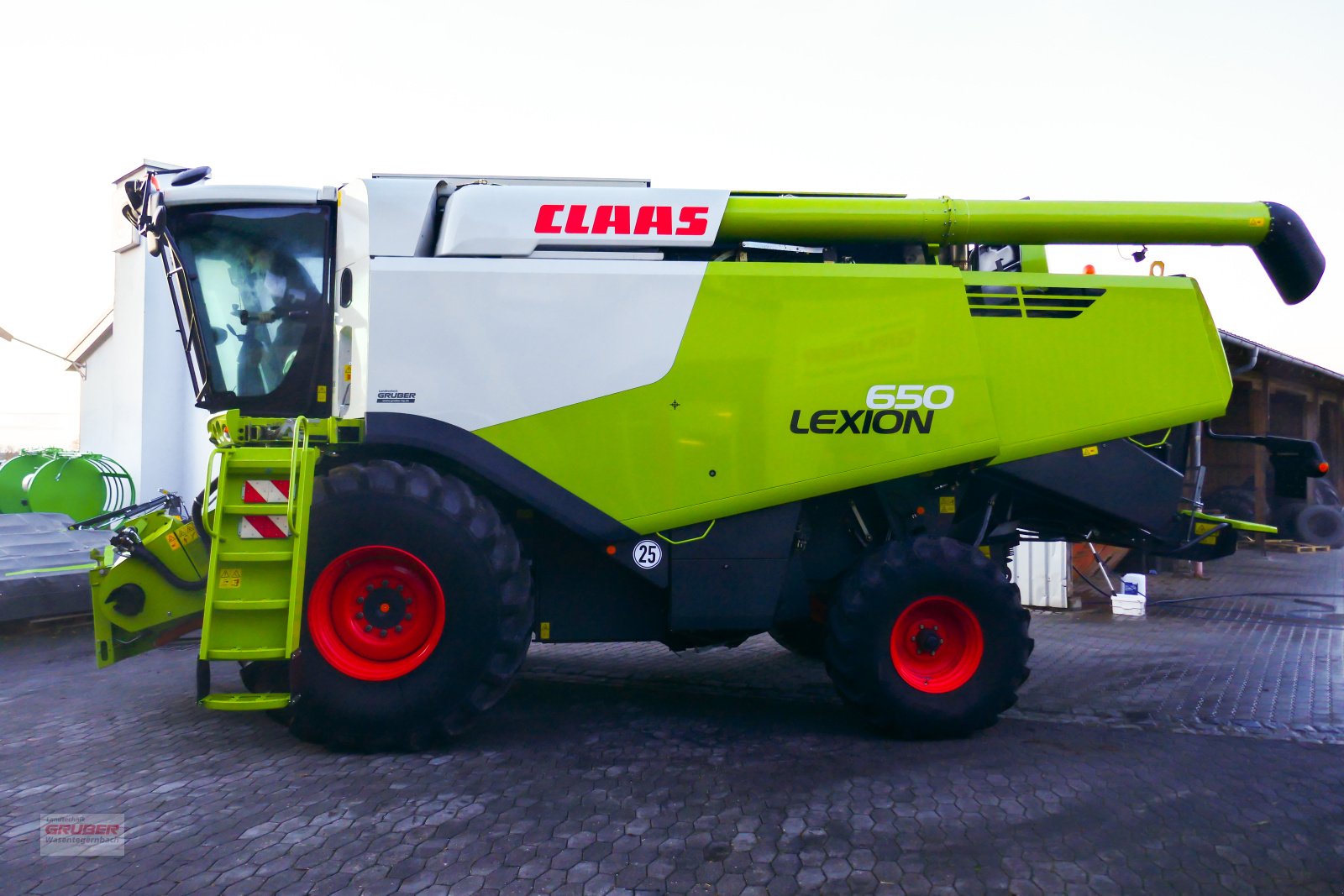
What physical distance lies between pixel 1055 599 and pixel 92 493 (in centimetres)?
1144

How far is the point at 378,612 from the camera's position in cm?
437

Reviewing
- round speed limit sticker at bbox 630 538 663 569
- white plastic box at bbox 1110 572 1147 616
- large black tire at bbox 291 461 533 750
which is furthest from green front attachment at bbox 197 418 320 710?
white plastic box at bbox 1110 572 1147 616

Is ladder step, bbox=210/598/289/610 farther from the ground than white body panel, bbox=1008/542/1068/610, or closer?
farther from the ground

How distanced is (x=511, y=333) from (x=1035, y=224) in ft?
10.3

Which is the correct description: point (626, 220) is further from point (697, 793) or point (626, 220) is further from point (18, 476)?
point (18, 476)

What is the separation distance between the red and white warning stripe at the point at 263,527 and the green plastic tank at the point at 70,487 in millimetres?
7014

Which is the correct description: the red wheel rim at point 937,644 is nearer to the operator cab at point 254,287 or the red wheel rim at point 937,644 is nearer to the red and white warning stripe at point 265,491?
the red and white warning stripe at point 265,491

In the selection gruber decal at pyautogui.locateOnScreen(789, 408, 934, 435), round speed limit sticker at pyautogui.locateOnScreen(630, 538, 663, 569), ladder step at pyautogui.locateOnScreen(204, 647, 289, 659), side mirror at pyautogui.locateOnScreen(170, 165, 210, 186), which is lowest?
ladder step at pyautogui.locateOnScreen(204, 647, 289, 659)

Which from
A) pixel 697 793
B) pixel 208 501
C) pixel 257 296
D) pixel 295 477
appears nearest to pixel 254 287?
pixel 257 296

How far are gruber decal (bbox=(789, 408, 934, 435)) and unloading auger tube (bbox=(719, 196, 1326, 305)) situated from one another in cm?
107

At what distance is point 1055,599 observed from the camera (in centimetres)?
955

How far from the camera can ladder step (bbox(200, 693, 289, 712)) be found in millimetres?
3898

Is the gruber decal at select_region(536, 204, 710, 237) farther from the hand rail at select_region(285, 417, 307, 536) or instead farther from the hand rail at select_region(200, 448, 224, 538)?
the hand rail at select_region(200, 448, 224, 538)

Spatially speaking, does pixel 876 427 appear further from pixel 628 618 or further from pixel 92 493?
pixel 92 493
